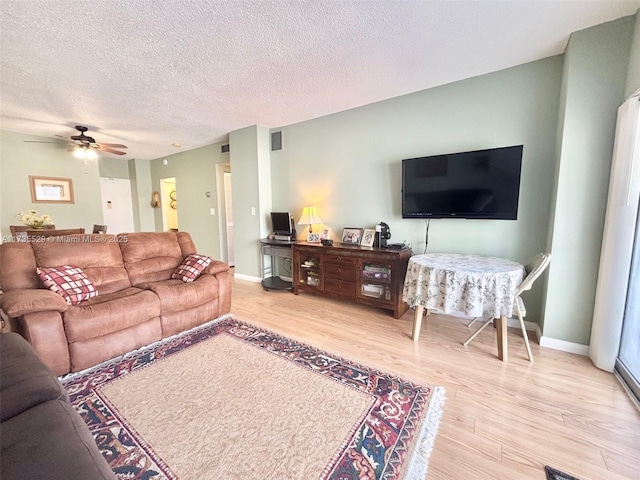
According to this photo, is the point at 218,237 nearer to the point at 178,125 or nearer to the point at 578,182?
the point at 178,125

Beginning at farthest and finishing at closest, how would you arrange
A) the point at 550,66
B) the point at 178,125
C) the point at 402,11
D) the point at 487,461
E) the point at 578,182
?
the point at 178,125 → the point at 550,66 → the point at 578,182 → the point at 402,11 → the point at 487,461

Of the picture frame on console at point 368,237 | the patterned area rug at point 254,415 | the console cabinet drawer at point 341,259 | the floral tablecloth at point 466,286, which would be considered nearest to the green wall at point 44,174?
the patterned area rug at point 254,415

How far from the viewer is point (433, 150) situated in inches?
112

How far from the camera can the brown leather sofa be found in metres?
1.73

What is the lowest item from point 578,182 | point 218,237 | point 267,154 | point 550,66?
point 218,237

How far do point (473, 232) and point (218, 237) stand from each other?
4508mm

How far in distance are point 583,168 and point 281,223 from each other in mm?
3278

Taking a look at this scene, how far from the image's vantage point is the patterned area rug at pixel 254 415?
1.18 m

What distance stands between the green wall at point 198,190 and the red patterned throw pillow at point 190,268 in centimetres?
251

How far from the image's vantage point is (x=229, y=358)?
2025 mm

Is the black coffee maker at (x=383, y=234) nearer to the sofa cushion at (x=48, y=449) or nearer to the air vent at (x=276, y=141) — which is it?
the air vent at (x=276, y=141)

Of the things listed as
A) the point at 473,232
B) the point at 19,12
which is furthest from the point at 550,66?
the point at 19,12

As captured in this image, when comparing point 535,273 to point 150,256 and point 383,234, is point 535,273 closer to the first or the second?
point 383,234

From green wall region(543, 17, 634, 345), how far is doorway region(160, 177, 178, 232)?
21.7ft
